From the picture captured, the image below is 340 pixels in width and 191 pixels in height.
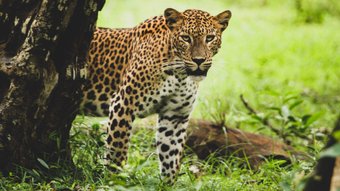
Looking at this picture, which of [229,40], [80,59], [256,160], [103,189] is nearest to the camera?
[103,189]

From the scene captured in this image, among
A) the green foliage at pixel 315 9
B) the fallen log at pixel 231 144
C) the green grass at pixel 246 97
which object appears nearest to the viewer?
the green grass at pixel 246 97

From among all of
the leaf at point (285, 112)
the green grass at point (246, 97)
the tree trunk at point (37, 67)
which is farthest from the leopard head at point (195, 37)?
the leaf at point (285, 112)

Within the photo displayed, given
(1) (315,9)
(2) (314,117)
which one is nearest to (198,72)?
(2) (314,117)

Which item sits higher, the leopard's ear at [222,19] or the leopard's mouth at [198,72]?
the leopard's ear at [222,19]

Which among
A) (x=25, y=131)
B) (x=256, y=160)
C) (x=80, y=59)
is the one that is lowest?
(x=256, y=160)

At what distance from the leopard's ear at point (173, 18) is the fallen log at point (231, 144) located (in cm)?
174

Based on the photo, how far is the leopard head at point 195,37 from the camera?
712cm

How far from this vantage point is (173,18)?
7.41m

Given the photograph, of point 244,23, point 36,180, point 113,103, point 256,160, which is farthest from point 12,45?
point 244,23

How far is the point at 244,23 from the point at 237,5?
2.80m

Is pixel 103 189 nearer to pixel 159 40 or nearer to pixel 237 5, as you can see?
pixel 159 40

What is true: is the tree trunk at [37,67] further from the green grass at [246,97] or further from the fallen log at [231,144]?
the fallen log at [231,144]

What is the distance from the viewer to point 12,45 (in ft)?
20.7

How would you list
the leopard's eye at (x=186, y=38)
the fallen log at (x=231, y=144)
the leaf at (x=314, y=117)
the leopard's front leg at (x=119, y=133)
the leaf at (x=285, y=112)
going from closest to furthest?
the leaf at (x=314, y=117), the leopard's eye at (x=186, y=38), the leopard's front leg at (x=119, y=133), the fallen log at (x=231, y=144), the leaf at (x=285, y=112)
